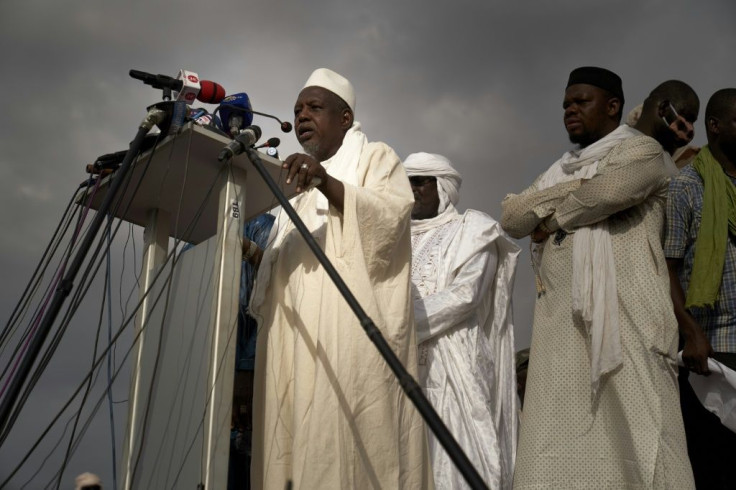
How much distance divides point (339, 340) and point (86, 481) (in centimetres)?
389

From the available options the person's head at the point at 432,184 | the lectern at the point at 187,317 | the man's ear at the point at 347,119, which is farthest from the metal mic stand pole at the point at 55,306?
the person's head at the point at 432,184

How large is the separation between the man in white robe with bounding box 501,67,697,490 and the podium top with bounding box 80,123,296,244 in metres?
1.54

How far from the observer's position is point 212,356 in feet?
10.4

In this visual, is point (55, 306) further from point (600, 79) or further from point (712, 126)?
point (712, 126)

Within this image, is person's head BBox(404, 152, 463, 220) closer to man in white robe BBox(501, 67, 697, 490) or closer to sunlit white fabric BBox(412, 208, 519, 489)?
sunlit white fabric BBox(412, 208, 519, 489)

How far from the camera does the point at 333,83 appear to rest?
4.72 meters

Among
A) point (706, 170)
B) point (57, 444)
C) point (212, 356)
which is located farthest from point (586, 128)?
point (57, 444)

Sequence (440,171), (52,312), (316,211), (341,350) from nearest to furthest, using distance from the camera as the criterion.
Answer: (52,312)
(341,350)
(316,211)
(440,171)

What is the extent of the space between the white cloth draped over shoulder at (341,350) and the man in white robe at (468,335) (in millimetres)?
1237

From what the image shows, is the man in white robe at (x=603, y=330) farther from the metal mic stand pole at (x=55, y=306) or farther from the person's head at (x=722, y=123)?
the metal mic stand pole at (x=55, y=306)

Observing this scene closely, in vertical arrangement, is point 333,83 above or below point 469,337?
above

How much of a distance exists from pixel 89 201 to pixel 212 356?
3.58ft

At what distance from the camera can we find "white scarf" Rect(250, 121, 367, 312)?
3.95 m

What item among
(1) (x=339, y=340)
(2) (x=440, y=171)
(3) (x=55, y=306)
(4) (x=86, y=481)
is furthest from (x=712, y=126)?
(4) (x=86, y=481)
